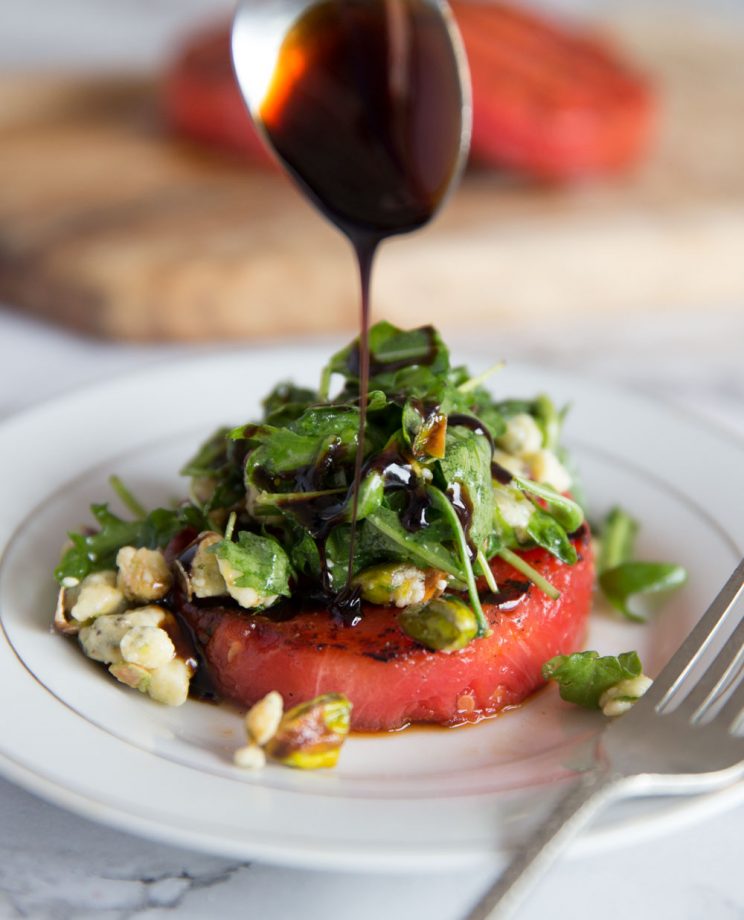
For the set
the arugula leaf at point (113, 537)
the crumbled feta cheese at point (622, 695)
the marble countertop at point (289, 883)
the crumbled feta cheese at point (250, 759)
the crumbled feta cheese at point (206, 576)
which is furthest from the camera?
the arugula leaf at point (113, 537)

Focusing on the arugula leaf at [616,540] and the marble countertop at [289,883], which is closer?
the marble countertop at [289,883]

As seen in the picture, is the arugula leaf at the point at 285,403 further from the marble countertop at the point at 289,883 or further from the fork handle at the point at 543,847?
the fork handle at the point at 543,847

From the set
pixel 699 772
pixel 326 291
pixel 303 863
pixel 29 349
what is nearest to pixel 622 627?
pixel 699 772

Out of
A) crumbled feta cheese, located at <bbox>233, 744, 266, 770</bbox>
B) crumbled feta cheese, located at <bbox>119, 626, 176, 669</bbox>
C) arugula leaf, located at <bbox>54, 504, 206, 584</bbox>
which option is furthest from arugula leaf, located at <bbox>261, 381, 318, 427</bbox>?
crumbled feta cheese, located at <bbox>233, 744, 266, 770</bbox>

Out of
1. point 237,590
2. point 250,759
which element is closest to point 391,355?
point 237,590

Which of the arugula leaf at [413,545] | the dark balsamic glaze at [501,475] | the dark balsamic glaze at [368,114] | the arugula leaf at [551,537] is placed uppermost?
the dark balsamic glaze at [368,114]

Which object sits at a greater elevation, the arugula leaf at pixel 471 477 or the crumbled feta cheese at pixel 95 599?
the arugula leaf at pixel 471 477

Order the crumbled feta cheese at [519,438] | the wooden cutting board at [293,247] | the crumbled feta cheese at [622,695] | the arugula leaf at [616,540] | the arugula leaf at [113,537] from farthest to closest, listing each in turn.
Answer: the wooden cutting board at [293,247] → the arugula leaf at [616,540] → the crumbled feta cheese at [519,438] → the arugula leaf at [113,537] → the crumbled feta cheese at [622,695]

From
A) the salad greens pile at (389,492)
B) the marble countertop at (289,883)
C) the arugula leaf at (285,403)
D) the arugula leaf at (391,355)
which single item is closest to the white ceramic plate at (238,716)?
the marble countertop at (289,883)
